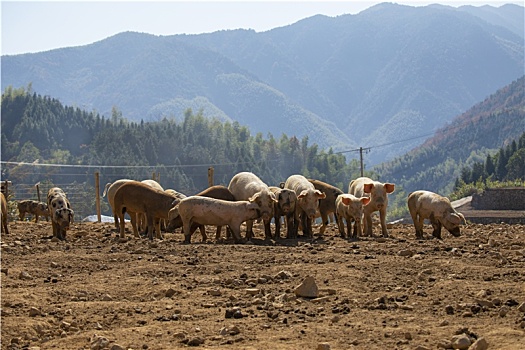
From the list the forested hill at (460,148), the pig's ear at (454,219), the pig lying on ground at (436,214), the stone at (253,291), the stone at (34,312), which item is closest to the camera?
the stone at (34,312)

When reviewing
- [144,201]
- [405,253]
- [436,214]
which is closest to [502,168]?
[436,214]

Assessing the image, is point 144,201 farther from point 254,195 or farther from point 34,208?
point 34,208

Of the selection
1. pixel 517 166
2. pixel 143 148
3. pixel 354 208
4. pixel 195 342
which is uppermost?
pixel 143 148

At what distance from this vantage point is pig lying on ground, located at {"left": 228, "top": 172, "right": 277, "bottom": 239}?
1652 centimetres

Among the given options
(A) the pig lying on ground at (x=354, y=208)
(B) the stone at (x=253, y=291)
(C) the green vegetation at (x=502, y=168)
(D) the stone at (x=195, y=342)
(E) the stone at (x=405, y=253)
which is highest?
(A) the pig lying on ground at (x=354, y=208)

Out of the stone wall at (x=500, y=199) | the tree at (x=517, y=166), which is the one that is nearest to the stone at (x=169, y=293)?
the stone wall at (x=500, y=199)

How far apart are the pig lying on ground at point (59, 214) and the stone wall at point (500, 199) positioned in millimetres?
24637

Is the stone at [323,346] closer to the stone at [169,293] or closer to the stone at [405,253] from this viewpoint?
the stone at [169,293]

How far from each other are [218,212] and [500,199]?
27095 millimetres

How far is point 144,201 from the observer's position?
17.6 metres

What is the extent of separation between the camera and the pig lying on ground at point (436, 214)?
17.1 m

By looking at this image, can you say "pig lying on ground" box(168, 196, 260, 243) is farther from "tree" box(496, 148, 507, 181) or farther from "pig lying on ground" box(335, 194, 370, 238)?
"tree" box(496, 148, 507, 181)

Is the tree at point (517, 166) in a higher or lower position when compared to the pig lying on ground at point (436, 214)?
lower

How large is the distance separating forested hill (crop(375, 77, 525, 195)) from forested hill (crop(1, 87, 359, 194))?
35.1 metres
